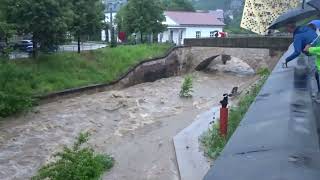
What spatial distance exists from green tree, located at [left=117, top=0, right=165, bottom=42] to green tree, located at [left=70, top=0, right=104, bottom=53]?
708 centimetres

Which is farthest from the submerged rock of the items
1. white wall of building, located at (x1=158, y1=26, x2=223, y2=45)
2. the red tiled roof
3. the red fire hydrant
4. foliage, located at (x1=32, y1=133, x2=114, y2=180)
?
foliage, located at (x1=32, y1=133, x2=114, y2=180)

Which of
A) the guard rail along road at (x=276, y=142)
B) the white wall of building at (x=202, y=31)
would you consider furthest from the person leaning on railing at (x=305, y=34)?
the white wall of building at (x=202, y=31)

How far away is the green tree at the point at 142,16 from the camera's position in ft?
127

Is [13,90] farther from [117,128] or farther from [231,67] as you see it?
[231,67]

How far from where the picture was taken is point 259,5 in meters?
53.8

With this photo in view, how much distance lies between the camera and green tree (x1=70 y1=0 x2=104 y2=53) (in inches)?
1177

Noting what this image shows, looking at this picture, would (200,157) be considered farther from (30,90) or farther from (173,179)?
(30,90)

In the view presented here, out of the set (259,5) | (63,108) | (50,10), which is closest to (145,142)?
(63,108)

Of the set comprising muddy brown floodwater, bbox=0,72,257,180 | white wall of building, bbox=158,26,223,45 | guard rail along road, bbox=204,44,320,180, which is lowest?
muddy brown floodwater, bbox=0,72,257,180

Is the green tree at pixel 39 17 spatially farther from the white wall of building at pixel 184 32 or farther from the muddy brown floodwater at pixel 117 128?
the white wall of building at pixel 184 32

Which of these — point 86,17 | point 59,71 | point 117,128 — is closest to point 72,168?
point 117,128

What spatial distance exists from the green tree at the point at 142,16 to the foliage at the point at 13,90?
52.1 ft

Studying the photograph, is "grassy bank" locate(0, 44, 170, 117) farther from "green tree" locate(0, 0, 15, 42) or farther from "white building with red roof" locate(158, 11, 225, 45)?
"white building with red roof" locate(158, 11, 225, 45)

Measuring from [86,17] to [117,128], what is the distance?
12.4 m
